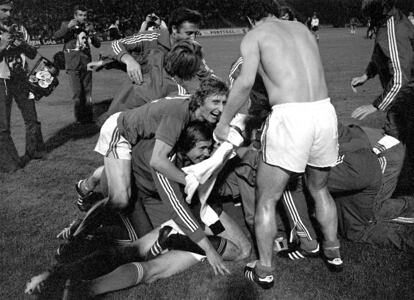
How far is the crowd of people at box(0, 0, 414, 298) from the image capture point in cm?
319

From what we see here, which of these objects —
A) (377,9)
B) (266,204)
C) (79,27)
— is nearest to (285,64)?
(266,204)

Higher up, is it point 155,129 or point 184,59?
point 184,59

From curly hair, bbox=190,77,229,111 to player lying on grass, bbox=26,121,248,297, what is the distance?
164 millimetres

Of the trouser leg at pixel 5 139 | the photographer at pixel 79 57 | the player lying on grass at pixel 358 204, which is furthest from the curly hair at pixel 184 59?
the photographer at pixel 79 57

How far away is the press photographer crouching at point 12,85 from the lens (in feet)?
20.0

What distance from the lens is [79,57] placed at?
28.5 ft

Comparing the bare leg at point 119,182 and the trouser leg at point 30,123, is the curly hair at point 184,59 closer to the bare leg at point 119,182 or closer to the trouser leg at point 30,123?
the bare leg at point 119,182

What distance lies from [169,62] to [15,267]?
6.70 feet

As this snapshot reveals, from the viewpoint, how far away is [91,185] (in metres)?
4.84

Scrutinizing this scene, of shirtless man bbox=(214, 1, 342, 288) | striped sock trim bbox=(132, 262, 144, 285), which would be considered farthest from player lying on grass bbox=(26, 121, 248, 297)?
shirtless man bbox=(214, 1, 342, 288)

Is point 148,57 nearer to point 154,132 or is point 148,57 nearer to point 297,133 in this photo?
point 154,132

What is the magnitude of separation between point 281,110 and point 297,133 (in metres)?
0.18

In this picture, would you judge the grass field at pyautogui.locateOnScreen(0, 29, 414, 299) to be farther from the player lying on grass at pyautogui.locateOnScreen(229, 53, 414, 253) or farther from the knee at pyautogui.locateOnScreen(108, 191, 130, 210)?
the knee at pyautogui.locateOnScreen(108, 191, 130, 210)

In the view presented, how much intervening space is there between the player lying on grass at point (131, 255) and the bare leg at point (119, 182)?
24 centimetres
